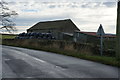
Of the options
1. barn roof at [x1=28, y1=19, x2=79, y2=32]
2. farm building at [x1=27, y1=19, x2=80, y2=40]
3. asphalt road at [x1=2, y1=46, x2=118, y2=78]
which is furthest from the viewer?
barn roof at [x1=28, y1=19, x2=79, y2=32]

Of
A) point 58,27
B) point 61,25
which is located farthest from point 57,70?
point 61,25

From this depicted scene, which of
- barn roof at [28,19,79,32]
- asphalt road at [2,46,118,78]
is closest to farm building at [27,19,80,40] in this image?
barn roof at [28,19,79,32]

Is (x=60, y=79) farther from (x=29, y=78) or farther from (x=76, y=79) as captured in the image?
(x=29, y=78)

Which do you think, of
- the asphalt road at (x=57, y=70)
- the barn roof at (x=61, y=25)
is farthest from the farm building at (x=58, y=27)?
the asphalt road at (x=57, y=70)

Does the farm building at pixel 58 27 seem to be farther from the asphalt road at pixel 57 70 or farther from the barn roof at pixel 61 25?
the asphalt road at pixel 57 70

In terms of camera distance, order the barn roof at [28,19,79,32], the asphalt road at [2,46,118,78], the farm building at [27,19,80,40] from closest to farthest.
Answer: the asphalt road at [2,46,118,78] < the farm building at [27,19,80,40] < the barn roof at [28,19,79,32]

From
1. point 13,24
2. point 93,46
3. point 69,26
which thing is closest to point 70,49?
point 93,46

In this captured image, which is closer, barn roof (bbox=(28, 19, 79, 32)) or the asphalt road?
the asphalt road

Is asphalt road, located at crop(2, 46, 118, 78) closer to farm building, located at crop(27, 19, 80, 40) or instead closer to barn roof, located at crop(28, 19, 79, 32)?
farm building, located at crop(27, 19, 80, 40)

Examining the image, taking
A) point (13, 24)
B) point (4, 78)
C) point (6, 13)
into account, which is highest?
point (6, 13)

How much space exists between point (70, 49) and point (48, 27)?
54.1m

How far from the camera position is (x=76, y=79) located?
257 inches

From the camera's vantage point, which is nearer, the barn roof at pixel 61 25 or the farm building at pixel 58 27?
the farm building at pixel 58 27

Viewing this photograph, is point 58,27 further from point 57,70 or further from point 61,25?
point 57,70
